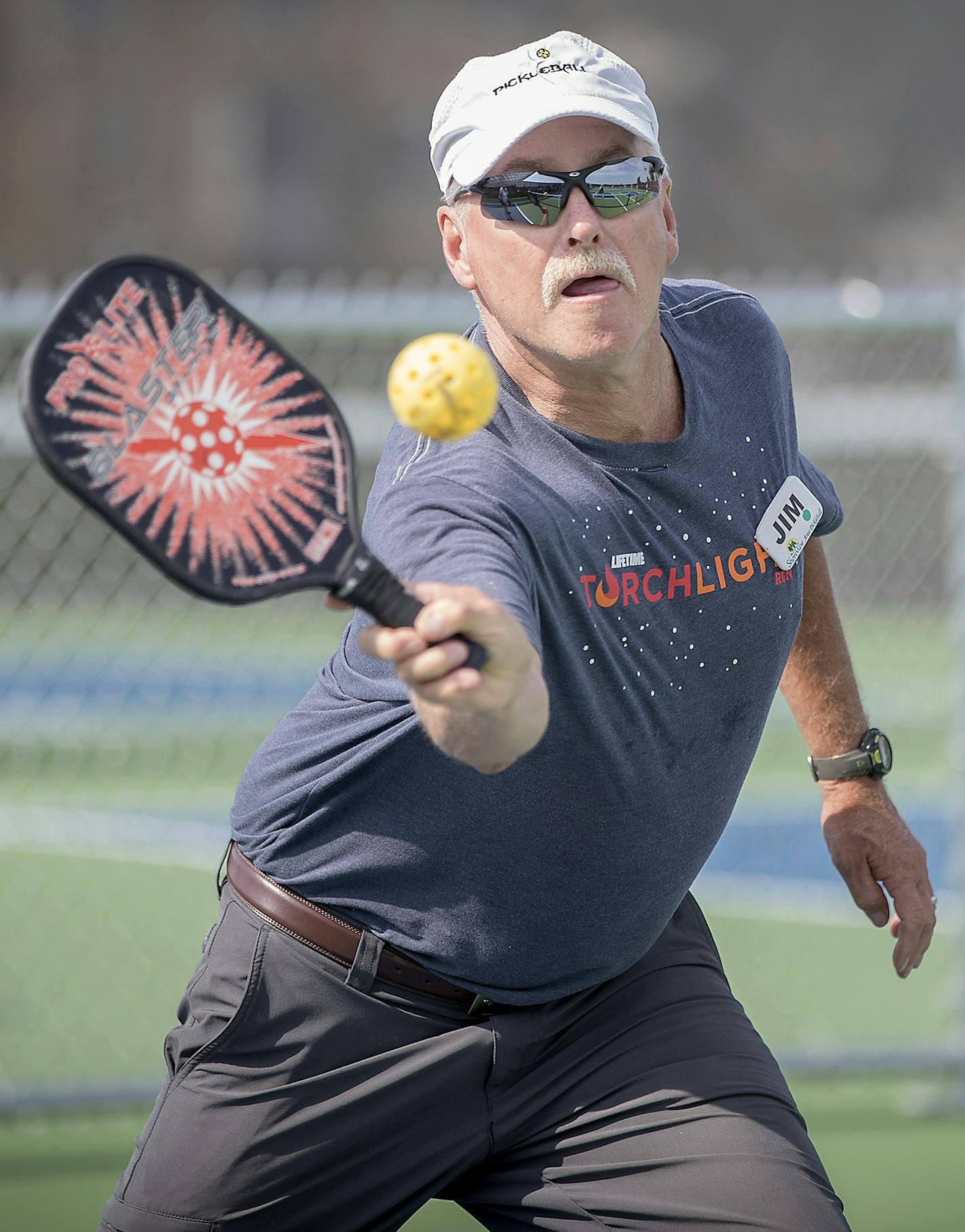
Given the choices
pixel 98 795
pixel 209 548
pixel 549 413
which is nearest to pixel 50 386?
pixel 209 548

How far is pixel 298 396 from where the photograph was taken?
1.98 meters

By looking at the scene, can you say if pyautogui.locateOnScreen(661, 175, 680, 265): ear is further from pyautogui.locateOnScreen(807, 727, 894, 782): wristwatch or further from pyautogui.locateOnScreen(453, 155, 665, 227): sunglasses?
pyautogui.locateOnScreen(807, 727, 894, 782): wristwatch

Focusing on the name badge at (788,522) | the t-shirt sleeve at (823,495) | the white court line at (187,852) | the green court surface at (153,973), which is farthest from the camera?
the white court line at (187,852)

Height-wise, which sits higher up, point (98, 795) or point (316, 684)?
point (316, 684)

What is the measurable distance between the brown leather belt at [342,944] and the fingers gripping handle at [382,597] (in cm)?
83

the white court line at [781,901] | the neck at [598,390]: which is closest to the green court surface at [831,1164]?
the white court line at [781,901]

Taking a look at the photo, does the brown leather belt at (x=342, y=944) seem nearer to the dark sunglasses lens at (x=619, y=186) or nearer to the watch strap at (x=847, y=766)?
the watch strap at (x=847, y=766)

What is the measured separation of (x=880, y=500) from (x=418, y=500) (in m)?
12.1

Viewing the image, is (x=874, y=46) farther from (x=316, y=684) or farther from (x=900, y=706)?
(x=316, y=684)

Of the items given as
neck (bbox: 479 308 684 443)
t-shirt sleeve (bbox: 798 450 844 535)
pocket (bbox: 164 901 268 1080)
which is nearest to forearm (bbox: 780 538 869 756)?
t-shirt sleeve (bbox: 798 450 844 535)

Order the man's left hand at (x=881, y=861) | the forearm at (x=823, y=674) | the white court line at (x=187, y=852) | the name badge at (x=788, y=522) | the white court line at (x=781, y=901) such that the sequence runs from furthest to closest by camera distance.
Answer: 1. the white court line at (x=187, y=852)
2. the white court line at (x=781, y=901)
3. the forearm at (x=823, y=674)
4. the man's left hand at (x=881, y=861)
5. the name badge at (x=788, y=522)

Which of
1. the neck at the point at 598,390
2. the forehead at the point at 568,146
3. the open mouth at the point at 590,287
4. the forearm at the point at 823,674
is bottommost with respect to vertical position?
the forearm at the point at 823,674

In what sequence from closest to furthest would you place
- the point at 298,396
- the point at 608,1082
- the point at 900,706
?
the point at 298,396 < the point at 608,1082 < the point at 900,706

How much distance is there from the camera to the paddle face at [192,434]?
5.88ft
